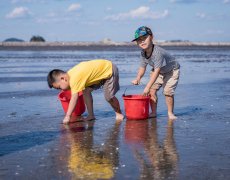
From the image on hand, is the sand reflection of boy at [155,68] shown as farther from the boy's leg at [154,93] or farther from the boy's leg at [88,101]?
the boy's leg at [88,101]

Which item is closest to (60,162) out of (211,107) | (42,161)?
(42,161)

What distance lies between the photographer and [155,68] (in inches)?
295

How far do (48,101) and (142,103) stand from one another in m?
2.77

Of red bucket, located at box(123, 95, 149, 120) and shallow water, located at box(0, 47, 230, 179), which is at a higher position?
red bucket, located at box(123, 95, 149, 120)

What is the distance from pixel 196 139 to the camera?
611 cm

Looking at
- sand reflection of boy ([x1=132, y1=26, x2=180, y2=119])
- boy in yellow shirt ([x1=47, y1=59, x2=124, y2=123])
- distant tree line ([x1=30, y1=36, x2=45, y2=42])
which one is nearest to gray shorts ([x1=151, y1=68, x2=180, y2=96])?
sand reflection of boy ([x1=132, y1=26, x2=180, y2=119])

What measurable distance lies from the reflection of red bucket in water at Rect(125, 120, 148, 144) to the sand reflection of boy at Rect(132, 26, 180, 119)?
529 millimetres

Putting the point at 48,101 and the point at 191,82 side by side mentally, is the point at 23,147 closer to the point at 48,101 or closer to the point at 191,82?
the point at 48,101

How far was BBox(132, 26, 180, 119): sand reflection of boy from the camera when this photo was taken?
7.49 metres

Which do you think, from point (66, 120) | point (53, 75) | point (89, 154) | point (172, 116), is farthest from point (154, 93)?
point (89, 154)

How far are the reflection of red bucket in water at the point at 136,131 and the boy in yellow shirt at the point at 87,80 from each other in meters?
0.44

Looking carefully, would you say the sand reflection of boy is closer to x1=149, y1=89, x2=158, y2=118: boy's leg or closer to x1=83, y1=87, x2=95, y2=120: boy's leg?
x1=149, y1=89, x2=158, y2=118: boy's leg

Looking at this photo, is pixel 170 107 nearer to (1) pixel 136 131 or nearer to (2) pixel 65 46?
(1) pixel 136 131

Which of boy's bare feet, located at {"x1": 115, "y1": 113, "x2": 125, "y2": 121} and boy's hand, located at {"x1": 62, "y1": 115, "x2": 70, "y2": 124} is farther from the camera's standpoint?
boy's bare feet, located at {"x1": 115, "y1": 113, "x2": 125, "y2": 121}
